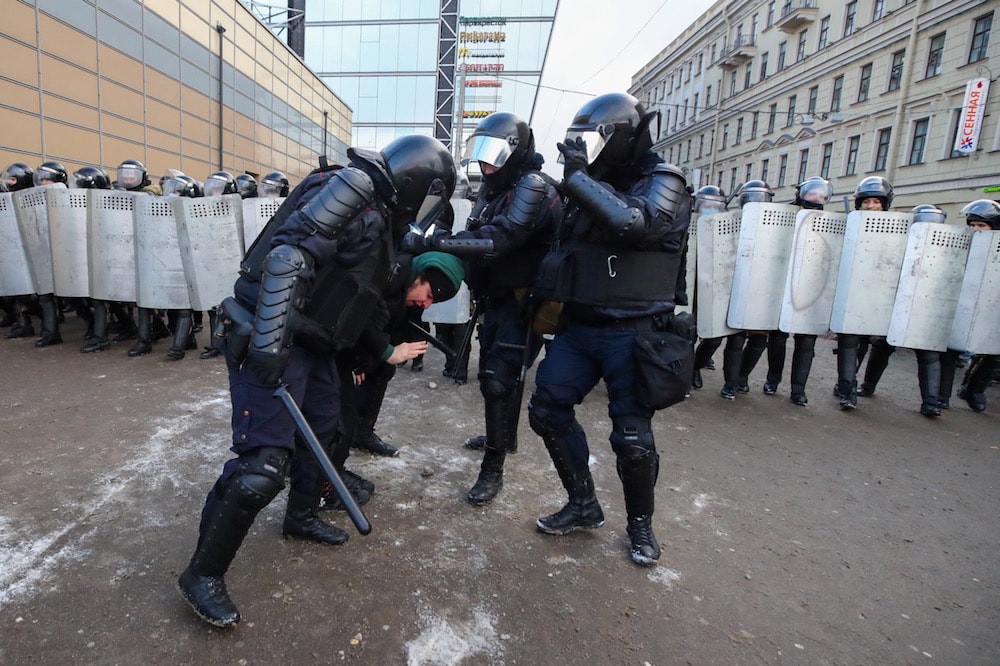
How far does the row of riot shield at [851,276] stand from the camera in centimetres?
527

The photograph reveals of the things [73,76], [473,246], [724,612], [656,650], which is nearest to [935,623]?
[724,612]

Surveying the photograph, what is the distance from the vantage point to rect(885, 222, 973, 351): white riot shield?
5289 millimetres

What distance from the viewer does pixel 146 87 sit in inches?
595

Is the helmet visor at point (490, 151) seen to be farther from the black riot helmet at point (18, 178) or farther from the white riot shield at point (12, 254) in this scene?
the black riot helmet at point (18, 178)

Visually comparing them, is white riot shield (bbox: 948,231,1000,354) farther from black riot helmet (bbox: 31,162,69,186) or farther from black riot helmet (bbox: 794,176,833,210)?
black riot helmet (bbox: 31,162,69,186)

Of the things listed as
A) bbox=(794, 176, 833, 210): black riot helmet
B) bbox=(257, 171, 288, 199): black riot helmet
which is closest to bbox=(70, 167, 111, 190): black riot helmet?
bbox=(257, 171, 288, 199): black riot helmet

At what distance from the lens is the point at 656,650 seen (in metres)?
1.96

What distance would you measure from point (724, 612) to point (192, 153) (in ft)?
65.4

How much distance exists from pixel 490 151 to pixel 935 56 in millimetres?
24089

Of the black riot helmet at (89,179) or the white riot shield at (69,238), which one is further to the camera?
the black riot helmet at (89,179)

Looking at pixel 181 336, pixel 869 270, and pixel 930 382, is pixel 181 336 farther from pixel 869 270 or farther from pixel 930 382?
pixel 930 382

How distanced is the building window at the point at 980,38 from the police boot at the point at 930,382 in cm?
1828

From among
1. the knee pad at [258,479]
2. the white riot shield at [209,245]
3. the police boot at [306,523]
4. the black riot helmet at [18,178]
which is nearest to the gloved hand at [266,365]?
the knee pad at [258,479]

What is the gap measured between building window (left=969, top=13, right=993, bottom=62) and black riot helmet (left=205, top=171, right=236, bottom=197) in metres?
22.2
